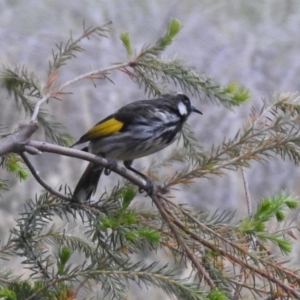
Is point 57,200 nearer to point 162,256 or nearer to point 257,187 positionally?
point 162,256

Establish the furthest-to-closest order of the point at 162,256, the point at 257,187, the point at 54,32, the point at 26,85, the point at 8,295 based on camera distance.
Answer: the point at 54,32
the point at 257,187
the point at 162,256
the point at 26,85
the point at 8,295

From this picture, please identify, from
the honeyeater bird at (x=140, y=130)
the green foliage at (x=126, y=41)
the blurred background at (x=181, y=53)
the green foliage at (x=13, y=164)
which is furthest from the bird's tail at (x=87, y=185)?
the blurred background at (x=181, y=53)

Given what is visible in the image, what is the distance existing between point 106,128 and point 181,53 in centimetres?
321

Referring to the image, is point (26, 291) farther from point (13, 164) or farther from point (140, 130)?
point (140, 130)

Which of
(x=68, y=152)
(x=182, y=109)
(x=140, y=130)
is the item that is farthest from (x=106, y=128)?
(x=68, y=152)

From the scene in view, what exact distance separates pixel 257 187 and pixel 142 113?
298cm

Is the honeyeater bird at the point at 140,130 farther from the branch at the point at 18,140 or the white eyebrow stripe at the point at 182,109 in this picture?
the branch at the point at 18,140

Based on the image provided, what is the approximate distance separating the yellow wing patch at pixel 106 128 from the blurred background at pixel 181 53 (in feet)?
8.15

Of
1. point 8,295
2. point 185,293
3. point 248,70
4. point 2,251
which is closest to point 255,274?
point 185,293

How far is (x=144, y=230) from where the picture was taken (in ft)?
4.45

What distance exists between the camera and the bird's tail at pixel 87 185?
1.72 m

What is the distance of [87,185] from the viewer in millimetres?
1903

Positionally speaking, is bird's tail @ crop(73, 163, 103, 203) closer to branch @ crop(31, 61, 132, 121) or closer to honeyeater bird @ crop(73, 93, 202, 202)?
honeyeater bird @ crop(73, 93, 202, 202)

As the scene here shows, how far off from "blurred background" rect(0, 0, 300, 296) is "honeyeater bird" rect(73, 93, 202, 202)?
8.17ft
